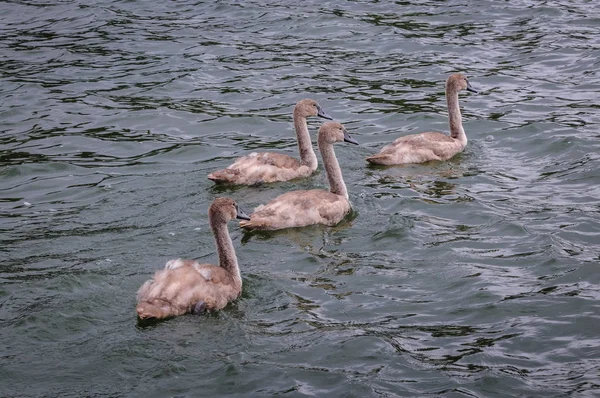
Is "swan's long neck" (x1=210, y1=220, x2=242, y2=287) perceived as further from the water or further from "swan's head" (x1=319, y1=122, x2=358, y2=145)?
"swan's head" (x1=319, y1=122, x2=358, y2=145)

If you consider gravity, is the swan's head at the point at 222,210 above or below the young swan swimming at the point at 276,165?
above

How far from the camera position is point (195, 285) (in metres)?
9.35

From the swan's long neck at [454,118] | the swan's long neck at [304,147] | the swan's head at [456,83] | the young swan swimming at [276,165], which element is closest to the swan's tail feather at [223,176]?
the young swan swimming at [276,165]

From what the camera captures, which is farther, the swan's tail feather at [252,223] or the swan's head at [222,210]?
the swan's tail feather at [252,223]

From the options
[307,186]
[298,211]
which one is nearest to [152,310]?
[298,211]

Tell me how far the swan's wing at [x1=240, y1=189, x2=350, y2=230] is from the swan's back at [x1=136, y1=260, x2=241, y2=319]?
1.69 meters

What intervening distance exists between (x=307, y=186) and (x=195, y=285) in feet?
13.4

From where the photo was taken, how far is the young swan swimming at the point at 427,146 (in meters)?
13.5

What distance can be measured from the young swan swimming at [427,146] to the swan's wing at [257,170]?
1.21 metres

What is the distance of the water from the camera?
27.7 feet

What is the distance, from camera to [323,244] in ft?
36.5

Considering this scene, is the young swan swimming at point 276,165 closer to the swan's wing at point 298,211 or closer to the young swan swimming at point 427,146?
the young swan swimming at point 427,146

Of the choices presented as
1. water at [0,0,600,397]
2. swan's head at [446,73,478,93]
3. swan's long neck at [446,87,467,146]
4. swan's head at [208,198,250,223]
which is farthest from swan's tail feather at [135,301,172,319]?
swan's head at [446,73,478,93]

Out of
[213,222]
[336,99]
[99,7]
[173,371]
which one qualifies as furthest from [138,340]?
[99,7]
